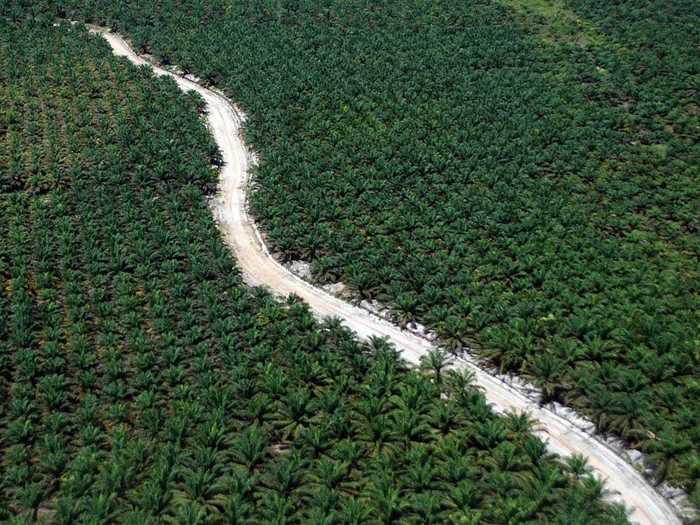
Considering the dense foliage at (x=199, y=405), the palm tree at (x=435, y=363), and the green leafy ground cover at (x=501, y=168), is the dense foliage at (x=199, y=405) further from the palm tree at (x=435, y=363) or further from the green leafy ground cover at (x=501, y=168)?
the green leafy ground cover at (x=501, y=168)

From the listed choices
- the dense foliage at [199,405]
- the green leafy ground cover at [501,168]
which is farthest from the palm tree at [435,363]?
the green leafy ground cover at [501,168]

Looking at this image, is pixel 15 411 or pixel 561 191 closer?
pixel 15 411

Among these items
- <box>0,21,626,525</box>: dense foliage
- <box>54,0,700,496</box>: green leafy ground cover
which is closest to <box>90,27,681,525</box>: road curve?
→ <box>54,0,700,496</box>: green leafy ground cover

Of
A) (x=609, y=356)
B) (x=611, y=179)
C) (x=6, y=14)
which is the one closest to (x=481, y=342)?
(x=609, y=356)

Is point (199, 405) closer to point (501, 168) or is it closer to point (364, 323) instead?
point (364, 323)

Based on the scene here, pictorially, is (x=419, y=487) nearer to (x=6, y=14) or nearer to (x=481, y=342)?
(x=481, y=342)

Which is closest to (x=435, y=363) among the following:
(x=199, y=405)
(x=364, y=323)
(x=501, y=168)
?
(x=364, y=323)
